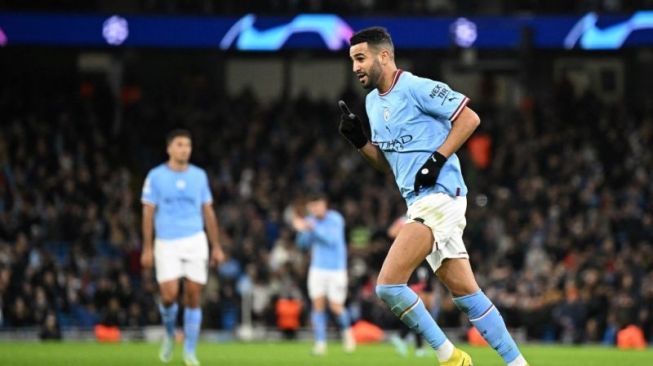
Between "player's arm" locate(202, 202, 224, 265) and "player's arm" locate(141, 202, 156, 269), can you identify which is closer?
"player's arm" locate(141, 202, 156, 269)

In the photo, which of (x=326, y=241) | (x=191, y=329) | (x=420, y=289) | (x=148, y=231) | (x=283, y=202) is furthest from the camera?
(x=283, y=202)

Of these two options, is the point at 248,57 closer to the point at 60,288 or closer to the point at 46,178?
the point at 46,178

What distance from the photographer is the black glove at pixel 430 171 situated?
9.23 metres

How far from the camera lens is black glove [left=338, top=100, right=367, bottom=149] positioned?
9711 millimetres

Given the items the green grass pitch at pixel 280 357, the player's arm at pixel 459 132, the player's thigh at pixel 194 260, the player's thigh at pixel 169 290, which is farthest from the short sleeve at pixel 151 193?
the player's arm at pixel 459 132

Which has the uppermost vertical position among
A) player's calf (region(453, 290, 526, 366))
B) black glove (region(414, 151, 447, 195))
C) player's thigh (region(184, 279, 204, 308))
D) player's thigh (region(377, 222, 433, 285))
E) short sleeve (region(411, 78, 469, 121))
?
short sleeve (region(411, 78, 469, 121))

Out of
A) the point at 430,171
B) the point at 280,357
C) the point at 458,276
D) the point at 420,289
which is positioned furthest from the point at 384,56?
the point at 420,289

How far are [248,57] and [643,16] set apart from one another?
36.8 ft

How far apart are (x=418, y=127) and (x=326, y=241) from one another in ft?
33.1

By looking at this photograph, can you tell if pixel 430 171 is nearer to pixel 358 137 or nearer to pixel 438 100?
pixel 438 100

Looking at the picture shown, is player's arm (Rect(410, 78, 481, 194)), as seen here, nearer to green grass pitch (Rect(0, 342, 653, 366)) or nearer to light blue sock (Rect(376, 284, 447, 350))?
light blue sock (Rect(376, 284, 447, 350))

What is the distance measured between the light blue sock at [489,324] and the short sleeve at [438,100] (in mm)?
1323

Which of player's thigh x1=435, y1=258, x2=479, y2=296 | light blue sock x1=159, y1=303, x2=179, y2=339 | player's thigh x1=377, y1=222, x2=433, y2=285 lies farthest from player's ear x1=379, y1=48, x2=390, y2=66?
light blue sock x1=159, y1=303, x2=179, y2=339

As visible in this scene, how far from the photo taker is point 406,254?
365 inches
